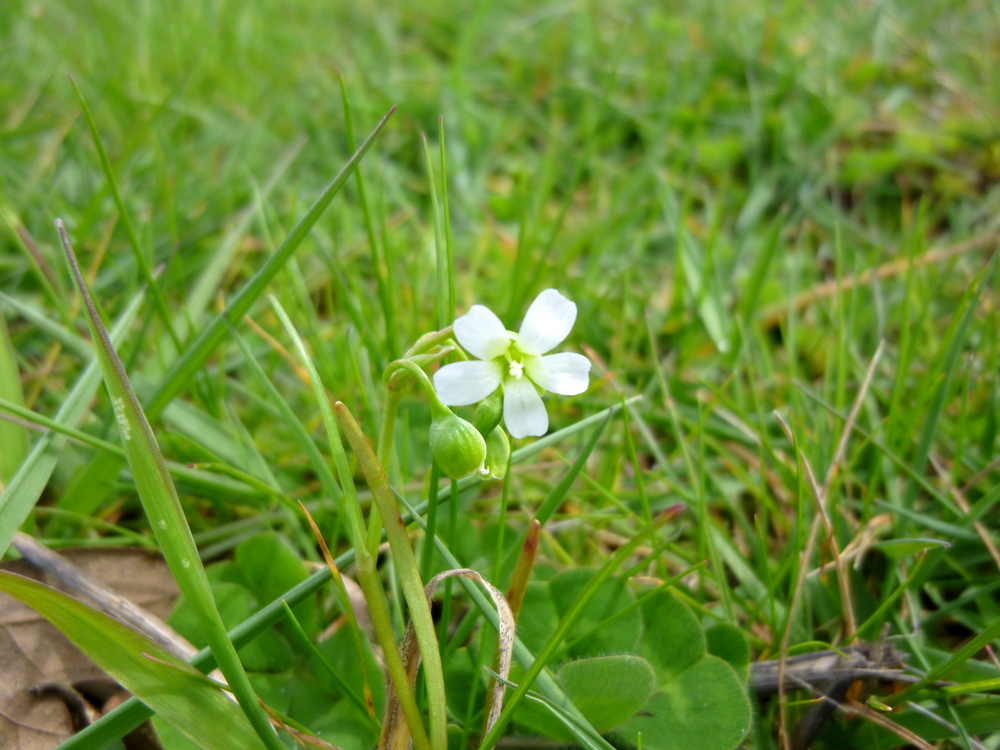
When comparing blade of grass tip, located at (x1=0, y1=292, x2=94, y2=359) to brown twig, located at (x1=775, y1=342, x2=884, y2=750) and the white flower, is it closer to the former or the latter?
the white flower

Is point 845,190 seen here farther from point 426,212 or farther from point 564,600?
point 564,600

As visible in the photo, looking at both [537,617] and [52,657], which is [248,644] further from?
[537,617]

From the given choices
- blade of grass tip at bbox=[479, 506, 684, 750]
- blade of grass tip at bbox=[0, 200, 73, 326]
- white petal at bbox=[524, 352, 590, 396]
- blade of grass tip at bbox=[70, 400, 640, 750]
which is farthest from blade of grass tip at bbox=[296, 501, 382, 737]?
blade of grass tip at bbox=[0, 200, 73, 326]

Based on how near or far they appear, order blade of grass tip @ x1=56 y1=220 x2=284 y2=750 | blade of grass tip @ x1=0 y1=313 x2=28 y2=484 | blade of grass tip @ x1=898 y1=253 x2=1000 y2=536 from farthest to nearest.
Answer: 1. blade of grass tip @ x1=898 y1=253 x2=1000 y2=536
2. blade of grass tip @ x1=0 y1=313 x2=28 y2=484
3. blade of grass tip @ x1=56 y1=220 x2=284 y2=750

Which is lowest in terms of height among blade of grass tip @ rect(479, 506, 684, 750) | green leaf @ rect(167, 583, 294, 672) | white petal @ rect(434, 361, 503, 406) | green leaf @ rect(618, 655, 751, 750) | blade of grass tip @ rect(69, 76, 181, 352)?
green leaf @ rect(618, 655, 751, 750)

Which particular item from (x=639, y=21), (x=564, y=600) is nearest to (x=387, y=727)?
(x=564, y=600)

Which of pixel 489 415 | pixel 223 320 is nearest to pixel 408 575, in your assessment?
pixel 489 415

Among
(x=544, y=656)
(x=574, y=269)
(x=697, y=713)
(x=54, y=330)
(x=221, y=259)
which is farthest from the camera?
(x=574, y=269)
